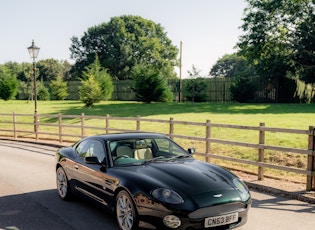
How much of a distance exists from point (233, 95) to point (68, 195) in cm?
3334

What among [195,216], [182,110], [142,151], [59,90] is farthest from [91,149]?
[59,90]

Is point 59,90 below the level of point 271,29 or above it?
below

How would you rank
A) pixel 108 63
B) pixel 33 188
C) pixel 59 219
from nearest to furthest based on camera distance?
1. pixel 59 219
2. pixel 33 188
3. pixel 108 63

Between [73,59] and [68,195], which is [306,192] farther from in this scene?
[73,59]

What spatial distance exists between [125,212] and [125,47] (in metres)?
61.9

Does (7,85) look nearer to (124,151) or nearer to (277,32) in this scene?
(277,32)

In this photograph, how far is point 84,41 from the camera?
7300 cm

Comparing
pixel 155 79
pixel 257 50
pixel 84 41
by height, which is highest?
pixel 84 41

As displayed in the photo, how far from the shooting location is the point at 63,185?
7258 millimetres

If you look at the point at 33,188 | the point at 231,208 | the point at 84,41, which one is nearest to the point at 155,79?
the point at 33,188

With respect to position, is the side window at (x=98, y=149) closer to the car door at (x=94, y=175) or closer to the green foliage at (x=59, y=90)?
the car door at (x=94, y=175)

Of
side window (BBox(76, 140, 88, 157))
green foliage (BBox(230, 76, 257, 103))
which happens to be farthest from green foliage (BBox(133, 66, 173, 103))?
side window (BBox(76, 140, 88, 157))

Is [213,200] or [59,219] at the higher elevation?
[213,200]

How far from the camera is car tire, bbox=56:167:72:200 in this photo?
7030mm
